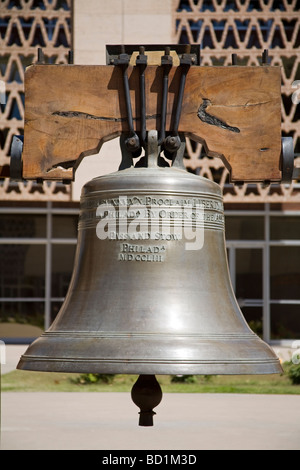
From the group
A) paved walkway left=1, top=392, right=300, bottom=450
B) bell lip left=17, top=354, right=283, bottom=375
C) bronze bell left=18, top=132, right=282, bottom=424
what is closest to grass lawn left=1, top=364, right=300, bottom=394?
paved walkway left=1, top=392, right=300, bottom=450

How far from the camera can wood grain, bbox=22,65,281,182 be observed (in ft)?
14.3

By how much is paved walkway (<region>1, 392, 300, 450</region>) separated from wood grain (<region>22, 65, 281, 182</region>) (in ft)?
20.7

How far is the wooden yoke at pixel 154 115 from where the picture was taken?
14.3ft

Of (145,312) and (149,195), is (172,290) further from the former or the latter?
(149,195)

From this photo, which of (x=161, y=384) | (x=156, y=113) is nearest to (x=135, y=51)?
(x=156, y=113)

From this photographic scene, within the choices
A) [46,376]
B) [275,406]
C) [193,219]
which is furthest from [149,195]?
[46,376]

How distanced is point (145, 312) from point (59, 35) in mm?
19375

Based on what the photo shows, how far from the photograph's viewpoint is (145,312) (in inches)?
161

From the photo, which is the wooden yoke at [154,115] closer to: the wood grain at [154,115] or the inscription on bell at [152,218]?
the wood grain at [154,115]

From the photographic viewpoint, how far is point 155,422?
44.3 feet
